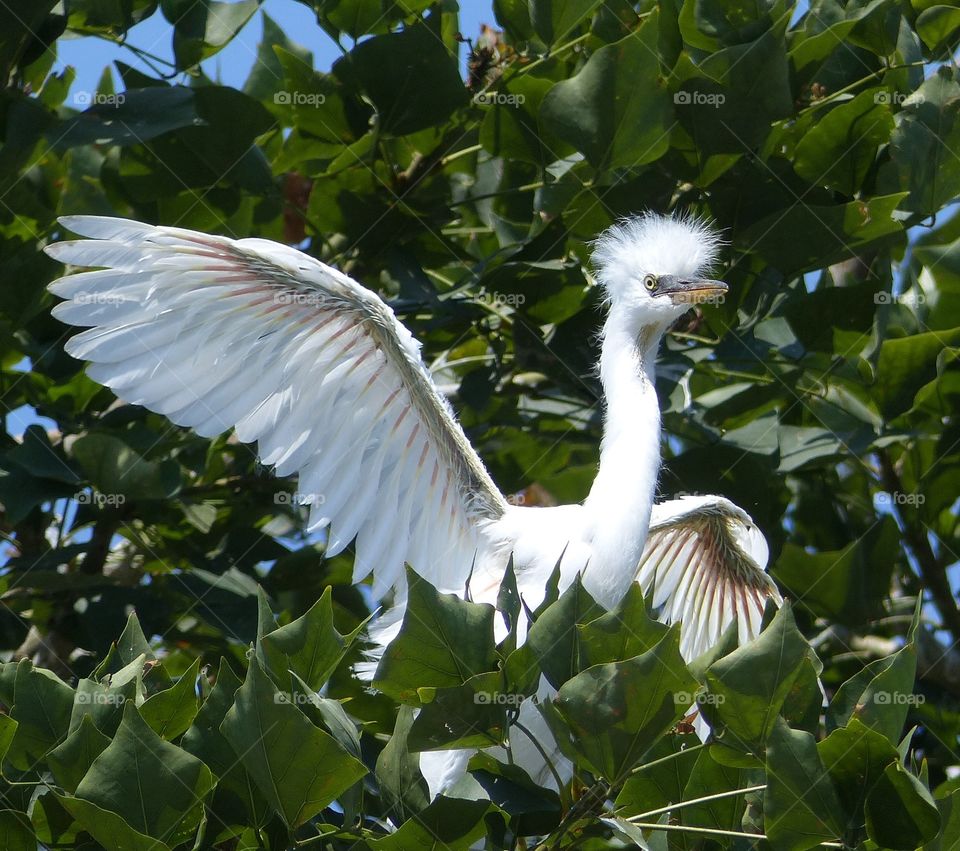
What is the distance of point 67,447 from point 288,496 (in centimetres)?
81

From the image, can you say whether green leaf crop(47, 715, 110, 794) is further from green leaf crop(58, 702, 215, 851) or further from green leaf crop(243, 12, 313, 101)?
green leaf crop(243, 12, 313, 101)

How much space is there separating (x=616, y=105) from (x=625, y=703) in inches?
89.9

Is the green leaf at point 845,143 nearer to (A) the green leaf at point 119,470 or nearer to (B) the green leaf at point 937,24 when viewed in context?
(B) the green leaf at point 937,24

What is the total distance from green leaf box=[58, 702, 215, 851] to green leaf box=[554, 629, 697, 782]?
2.37 feet

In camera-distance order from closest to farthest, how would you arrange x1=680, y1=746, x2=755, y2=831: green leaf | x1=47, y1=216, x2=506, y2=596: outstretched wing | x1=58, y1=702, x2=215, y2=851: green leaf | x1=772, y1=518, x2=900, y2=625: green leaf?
x1=58, y1=702, x2=215, y2=851: green leaf → x1=680, y1=746, x2=755, y2=831: green leaf → x1=47, y1=216, x2=506, y2=596: outstretched wing → x1=772, y1=518, x2=900, y2=625: green leaf

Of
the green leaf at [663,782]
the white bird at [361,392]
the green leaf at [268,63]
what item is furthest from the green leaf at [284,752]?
the green leaf at [268,63]

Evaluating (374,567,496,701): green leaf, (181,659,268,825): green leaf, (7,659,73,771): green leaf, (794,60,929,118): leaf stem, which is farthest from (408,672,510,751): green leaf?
(794,60,929,118): leaf stem

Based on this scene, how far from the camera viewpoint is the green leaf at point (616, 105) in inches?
159

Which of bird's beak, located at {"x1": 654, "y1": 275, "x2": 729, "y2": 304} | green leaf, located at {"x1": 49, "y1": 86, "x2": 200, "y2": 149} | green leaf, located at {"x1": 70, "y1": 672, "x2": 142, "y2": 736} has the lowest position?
green leaf, located at {"x1": 70, "y1": 672, "x2": 142, "y2": 736}

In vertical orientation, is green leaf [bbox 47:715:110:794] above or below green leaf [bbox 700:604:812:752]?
below

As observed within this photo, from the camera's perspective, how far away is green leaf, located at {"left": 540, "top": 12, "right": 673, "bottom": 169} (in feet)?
13.3

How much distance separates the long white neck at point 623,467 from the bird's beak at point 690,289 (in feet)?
0.60

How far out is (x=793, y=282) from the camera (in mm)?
4785

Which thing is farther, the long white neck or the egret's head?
the egret's head
